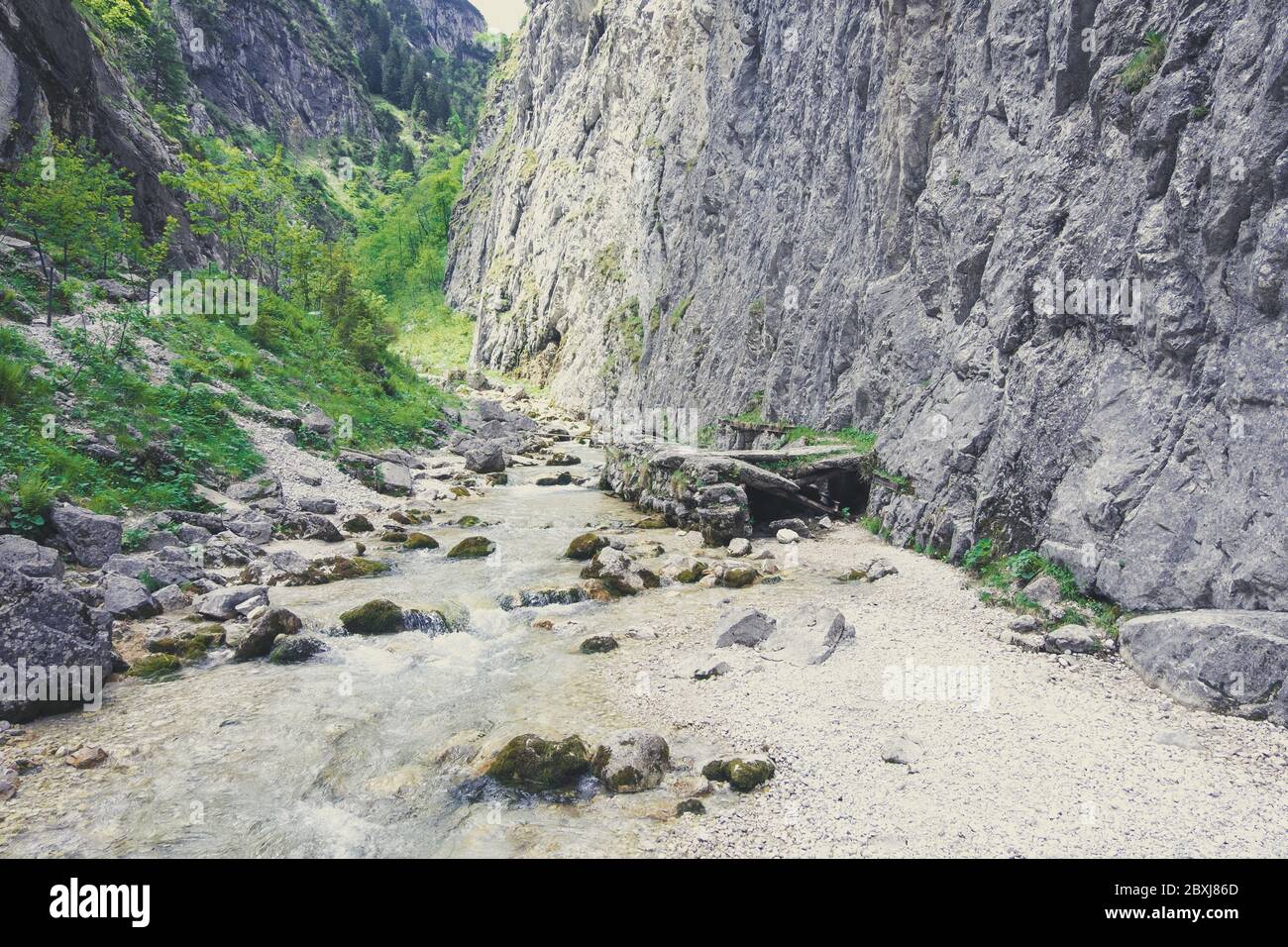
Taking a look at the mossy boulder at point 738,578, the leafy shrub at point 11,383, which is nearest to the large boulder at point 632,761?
the mossy boulder at point 738,578

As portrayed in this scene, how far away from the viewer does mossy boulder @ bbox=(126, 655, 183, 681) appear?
10430mm

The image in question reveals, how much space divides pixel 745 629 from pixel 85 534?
13713 millimetres

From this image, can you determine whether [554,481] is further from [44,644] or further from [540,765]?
[540,765]

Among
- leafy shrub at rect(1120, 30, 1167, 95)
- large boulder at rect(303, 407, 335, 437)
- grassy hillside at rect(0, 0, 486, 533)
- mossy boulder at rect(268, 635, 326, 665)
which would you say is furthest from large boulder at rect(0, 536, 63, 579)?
leafy shrub at rect(1120, 30, 1167, 95)

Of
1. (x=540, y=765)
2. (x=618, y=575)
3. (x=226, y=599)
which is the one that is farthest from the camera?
(x=618, y=575)

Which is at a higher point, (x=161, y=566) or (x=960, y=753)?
(x=960, y=753)

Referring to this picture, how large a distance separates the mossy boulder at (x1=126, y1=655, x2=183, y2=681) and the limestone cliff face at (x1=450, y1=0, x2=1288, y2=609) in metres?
15.7

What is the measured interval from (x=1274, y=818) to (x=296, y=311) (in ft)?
146

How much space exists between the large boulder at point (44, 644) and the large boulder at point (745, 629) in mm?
10004

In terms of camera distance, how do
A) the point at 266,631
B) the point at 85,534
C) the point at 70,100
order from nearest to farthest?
the point at 266,631 → the point at 85,534 → the point at 70,100

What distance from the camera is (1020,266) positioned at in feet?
50.8

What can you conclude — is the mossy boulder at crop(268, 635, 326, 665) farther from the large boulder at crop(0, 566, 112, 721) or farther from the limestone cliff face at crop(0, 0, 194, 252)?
the limestone cliff face at crop(0, 0, 194, 252)

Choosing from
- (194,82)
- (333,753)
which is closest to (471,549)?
(333,753)

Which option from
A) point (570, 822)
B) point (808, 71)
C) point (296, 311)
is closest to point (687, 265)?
point (808, 71)
